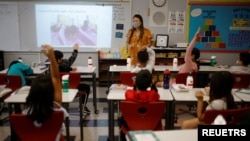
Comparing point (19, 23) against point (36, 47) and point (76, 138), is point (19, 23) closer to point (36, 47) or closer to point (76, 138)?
point (36, 47)

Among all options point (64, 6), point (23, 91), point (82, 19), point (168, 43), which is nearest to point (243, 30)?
point (168, 43)

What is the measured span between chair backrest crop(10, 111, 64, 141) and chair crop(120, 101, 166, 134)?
22.6 inches

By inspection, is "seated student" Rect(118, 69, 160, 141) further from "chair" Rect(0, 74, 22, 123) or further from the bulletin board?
the bulletin board

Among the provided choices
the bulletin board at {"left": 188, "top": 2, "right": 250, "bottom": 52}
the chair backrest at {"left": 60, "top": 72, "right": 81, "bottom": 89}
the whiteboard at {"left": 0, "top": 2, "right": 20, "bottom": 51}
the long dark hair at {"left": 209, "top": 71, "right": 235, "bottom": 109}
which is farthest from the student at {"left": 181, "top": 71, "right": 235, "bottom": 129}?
the whiteboard at {"left": 0, "top": 2, "right": 20, "bottom": 51}

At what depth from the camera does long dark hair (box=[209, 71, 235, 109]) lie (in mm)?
2014

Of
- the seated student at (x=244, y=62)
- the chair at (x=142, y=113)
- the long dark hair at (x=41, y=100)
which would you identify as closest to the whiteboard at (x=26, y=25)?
the seated student at (x=244, y=62)

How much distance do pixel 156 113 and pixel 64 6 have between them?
4773 mm

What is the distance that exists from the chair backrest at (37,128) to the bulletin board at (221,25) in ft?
17.1

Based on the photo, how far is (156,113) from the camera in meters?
2.19

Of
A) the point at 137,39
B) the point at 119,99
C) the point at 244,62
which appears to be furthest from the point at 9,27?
the point at 244,62

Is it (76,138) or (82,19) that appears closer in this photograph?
(76,138)

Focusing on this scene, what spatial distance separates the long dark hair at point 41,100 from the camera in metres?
1.82

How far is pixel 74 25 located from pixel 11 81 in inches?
122

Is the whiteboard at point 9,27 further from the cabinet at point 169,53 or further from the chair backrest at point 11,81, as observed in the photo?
the cabinet at point 169,53
